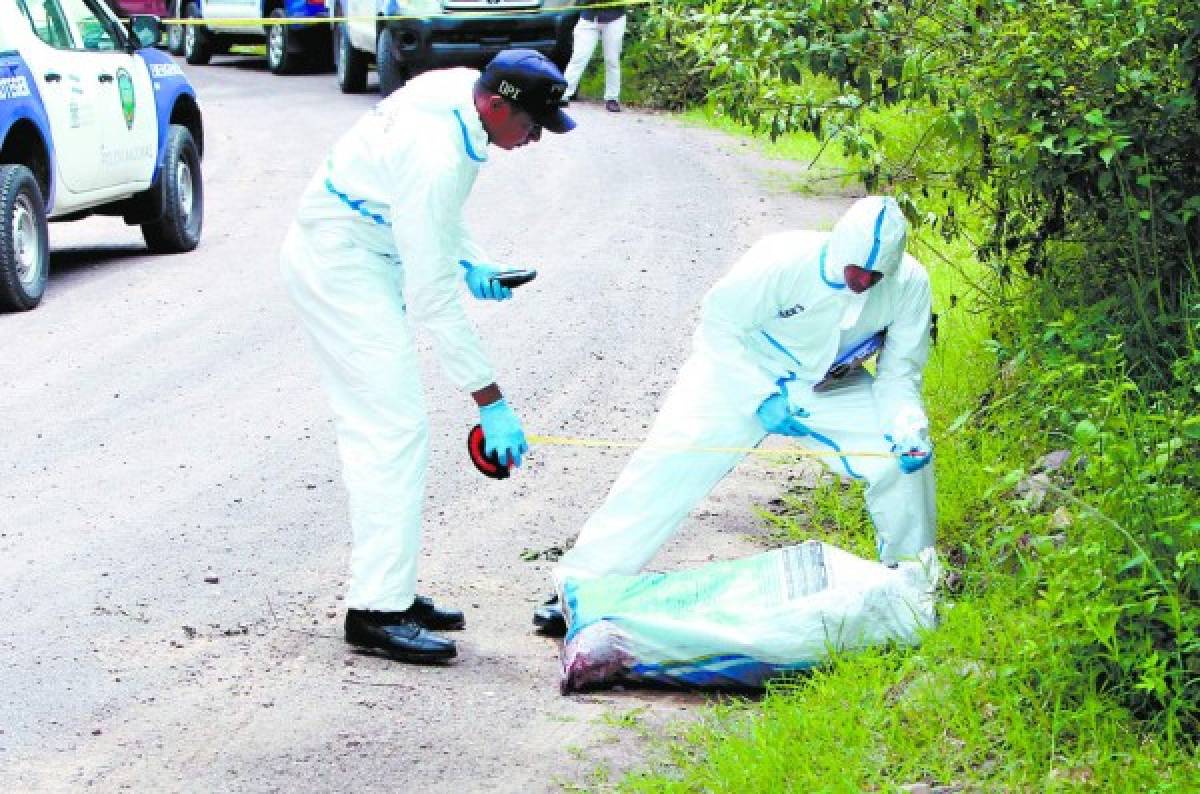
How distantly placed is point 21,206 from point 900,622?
6782mm

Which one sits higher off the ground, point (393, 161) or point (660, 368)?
point (393, 161)

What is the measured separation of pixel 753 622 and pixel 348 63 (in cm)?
1606

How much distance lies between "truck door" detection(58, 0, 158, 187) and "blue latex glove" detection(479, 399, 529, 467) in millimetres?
6573

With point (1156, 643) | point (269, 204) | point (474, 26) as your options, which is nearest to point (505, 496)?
point (1156, 643)

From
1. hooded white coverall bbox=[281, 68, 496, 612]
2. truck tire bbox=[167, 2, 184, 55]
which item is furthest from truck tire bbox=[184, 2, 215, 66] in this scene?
hooded white coverall bbox=[281, 68, 496, 612]

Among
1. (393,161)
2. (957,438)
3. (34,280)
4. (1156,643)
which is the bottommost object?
(34,280)

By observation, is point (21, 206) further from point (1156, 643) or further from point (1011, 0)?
point (1156, 643)

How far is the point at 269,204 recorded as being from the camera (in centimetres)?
1451

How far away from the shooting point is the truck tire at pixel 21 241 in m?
10.5

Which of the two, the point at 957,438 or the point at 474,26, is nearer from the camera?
the point at 957,438

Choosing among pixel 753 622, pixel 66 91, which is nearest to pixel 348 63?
pixel 66 91

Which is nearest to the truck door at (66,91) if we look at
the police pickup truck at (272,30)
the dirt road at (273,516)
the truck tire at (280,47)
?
the dirt road at (273,516)

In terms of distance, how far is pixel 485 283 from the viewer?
6.25m

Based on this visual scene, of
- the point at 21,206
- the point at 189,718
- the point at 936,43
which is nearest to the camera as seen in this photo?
the point at 189,718
